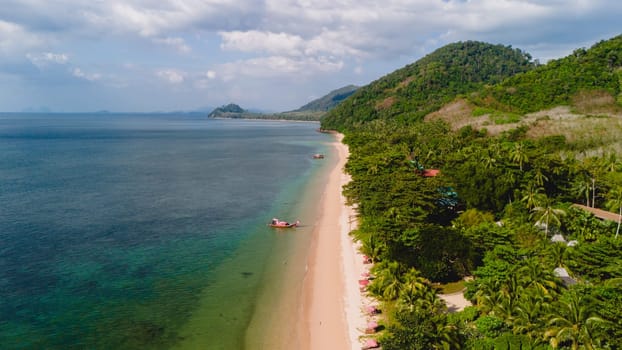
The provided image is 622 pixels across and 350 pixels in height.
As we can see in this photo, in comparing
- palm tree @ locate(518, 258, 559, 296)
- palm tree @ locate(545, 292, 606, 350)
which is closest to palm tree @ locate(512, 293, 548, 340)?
palm tree @ locate(545, 292, 606, 350)

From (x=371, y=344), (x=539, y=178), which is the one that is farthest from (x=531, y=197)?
(x=371, y=344)

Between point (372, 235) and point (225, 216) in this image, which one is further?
point (225, 216)

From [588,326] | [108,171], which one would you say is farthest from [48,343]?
[108,171]

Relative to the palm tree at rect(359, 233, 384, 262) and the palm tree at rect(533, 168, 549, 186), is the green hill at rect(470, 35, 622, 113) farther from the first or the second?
the palm tree at rect(359, 233, 384, 262)

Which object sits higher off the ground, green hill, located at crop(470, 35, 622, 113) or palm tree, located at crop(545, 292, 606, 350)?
green hill, located at crop(470, 35, 622, 113)

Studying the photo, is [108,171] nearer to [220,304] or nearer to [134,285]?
[134,285]

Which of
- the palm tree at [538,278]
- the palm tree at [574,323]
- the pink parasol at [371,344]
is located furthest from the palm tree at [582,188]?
the pink parasol at [371,344]

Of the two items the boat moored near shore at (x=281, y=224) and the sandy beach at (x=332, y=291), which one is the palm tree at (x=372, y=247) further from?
the boat moored near shore at (x=281, y=224)
